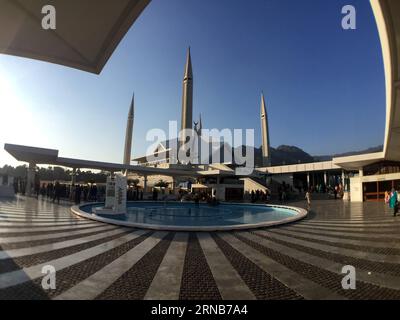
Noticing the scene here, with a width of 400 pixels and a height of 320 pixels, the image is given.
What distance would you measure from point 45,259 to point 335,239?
8.52m

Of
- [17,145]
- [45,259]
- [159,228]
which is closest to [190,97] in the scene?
[17,145]

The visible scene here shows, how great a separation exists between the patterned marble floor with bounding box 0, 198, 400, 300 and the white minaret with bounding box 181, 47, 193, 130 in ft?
174

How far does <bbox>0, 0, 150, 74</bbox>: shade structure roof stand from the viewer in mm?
5898

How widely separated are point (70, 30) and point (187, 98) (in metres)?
56.4

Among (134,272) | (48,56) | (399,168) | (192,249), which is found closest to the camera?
(134,272)

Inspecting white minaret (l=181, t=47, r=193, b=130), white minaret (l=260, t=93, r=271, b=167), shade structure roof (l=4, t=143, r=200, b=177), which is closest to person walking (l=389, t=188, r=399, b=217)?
shade structure roof (l=4, t=143, r=200, b=177)

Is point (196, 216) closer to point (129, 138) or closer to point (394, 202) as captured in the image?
point (394, 202)

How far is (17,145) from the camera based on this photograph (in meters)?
22.2

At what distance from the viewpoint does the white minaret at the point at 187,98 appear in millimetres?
60719

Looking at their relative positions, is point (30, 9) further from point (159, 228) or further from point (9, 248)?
point (159, 228)

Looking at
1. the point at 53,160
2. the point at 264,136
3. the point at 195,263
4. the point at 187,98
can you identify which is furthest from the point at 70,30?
the point at 264,136

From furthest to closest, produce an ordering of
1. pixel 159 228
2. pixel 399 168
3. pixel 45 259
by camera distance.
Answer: pixel 399 168 < pixel 159 228 < pixel 45 259

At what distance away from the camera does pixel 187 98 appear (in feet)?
203
